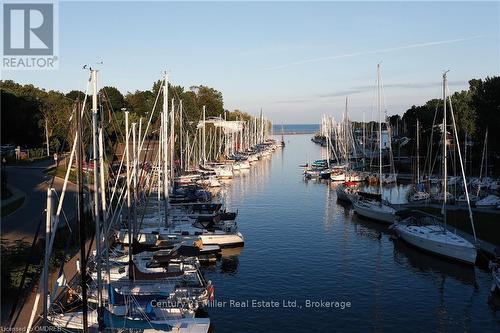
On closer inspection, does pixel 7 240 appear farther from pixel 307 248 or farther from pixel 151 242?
pixel 307 248

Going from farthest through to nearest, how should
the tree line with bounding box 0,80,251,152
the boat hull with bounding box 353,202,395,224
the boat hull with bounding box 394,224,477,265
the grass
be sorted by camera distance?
1. the tree line with bounding box 0,80,251,152
2. the boat hull with bounding box 353,202,395,224
3. the grass
4. the boat hull with bounding box 394,224,477,265

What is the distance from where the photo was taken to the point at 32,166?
71562 mm

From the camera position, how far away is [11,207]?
43.9 meters

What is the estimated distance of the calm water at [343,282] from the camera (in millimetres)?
27156

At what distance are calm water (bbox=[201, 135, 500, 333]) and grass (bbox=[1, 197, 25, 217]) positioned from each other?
18559 mm

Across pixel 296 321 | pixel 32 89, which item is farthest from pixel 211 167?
pixel 296 321

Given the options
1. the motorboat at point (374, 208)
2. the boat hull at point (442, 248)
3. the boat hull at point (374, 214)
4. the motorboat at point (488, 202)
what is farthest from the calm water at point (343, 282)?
the motorboat at point (488, 202)

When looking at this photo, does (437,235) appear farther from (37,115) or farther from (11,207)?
(37,115)

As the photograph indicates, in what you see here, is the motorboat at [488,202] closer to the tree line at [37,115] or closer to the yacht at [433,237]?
the yacht at [433,237]

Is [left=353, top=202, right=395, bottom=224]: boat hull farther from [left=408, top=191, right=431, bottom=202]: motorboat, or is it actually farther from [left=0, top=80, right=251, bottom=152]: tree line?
[left=0, top=80, right=251, bottom=152]: tree line

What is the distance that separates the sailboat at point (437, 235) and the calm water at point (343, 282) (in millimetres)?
778

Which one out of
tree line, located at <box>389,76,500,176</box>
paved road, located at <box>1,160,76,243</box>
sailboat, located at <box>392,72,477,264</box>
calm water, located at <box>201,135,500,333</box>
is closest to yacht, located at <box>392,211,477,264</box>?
sailboat, located at <box>392,72,477,264</box>

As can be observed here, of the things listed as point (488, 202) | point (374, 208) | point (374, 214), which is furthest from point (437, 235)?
point (488, 202)

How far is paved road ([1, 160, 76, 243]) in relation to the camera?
1479 inches
